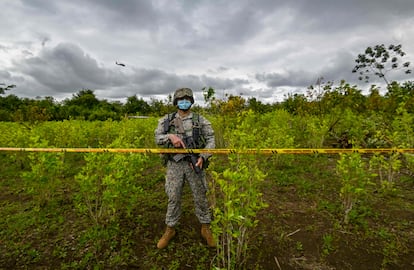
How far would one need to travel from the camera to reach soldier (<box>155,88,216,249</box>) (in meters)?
3.02

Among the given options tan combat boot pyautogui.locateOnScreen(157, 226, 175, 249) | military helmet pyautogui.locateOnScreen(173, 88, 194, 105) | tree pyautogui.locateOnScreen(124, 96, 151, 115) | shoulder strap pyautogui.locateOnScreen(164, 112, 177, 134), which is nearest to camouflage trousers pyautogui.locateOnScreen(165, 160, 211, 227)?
tan combat boot pyautogui.locateOnScreen(157, 226, 175, 249)

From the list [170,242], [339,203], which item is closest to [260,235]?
[170,242]

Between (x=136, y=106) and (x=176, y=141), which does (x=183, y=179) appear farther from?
(x=136, y=106)

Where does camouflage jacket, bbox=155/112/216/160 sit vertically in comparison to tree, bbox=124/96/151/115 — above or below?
below

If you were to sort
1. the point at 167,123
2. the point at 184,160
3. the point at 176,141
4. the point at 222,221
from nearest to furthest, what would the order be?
the point at 222,221 → the point at 176,141 → the point at 184,160 → the point at 167,123

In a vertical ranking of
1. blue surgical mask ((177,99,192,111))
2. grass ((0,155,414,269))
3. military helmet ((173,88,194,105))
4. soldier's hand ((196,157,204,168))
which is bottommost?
grass ((0,155,414,269))

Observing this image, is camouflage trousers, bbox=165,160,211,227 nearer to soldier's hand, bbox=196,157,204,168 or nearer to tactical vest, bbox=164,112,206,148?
soldier's hand, bbox=196,157,204,168

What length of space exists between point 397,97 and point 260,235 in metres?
6.86

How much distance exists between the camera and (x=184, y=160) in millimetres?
3035

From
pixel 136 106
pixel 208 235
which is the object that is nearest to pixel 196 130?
pixel 208 235

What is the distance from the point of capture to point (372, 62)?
1154 cm

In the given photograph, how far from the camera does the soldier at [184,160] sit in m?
3.02

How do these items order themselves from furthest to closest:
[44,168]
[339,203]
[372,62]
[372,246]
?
1. [372,62]
2. [339,203]
3. [44,168]
4. [372,246]

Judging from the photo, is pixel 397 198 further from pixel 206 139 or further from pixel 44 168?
pixel 44 168
